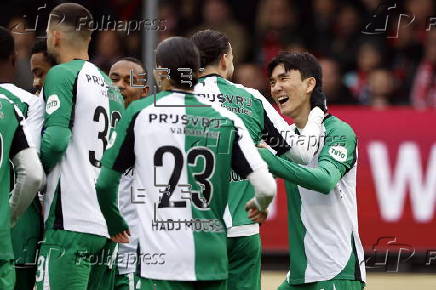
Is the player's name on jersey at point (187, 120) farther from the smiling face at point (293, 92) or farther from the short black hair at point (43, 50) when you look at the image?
the short black hair at point (43, 50)

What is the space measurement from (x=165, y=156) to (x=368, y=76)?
335 inches

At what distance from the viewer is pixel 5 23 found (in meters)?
15.1

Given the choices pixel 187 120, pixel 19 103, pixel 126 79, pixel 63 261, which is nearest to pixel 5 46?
pixel 19 103

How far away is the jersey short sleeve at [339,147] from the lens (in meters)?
6.54

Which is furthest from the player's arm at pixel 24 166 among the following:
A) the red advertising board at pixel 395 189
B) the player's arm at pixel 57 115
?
the red advertising board at pixel 395 189

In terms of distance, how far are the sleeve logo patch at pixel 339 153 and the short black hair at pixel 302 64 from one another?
569 mm

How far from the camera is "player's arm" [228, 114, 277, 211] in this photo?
5707 mm

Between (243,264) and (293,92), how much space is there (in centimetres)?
121

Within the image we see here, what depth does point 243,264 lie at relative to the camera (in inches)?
283

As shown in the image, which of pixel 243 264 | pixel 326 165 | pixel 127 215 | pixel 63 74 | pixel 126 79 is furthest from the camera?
pixel 126 79

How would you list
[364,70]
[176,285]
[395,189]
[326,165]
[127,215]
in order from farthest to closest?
[364,70], [395,189], [127,215], [326,165], [176,285]

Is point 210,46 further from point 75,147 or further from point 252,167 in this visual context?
point 252,167

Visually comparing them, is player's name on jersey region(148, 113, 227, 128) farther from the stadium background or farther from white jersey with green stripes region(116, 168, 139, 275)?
the stadium background

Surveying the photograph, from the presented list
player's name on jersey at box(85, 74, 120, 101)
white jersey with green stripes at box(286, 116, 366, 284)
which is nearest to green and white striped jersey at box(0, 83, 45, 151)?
player's name on jersey at box(85, 74, 120, 101)
